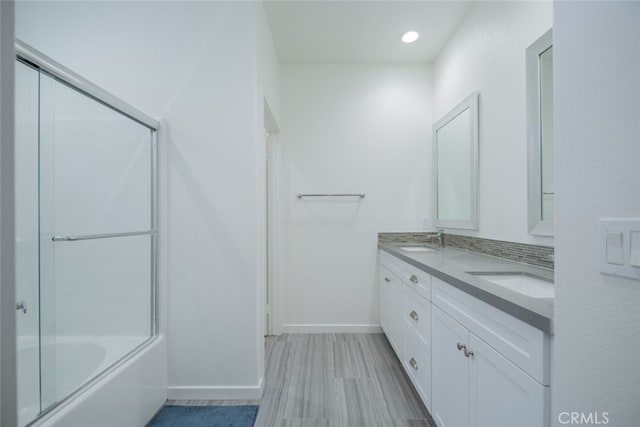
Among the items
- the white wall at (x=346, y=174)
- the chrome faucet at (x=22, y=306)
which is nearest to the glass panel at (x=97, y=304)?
the chrome faucet at (x=22, y=306)

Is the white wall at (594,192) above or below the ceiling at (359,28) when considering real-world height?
below

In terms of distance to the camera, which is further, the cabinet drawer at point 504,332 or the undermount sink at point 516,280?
the undermount sink at point 516,280

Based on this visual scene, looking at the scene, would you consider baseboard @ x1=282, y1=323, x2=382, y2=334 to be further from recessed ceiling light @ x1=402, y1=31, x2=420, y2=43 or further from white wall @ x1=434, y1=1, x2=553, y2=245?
recessed ceiling light @ x1=402, y1=31, x2=420, y2=43

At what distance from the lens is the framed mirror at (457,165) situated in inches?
83.6

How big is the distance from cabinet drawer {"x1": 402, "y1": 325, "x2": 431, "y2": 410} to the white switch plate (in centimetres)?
116

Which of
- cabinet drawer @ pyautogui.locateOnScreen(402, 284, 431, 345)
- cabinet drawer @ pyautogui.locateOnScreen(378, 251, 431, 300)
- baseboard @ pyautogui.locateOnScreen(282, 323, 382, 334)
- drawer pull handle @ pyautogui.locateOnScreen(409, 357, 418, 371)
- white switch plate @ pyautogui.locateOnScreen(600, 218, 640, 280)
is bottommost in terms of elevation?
baseboard @ pyautogui.locateOnScreen(282, 323, 382, 334)

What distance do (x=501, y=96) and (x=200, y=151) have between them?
6.29ft

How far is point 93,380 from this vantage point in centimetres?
131

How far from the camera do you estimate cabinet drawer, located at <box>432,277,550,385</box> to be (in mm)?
766

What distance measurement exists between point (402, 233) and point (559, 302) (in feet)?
7.11

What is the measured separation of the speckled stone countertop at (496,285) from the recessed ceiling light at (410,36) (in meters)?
1.81

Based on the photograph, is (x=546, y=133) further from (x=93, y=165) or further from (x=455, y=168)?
(x=93, y=165)

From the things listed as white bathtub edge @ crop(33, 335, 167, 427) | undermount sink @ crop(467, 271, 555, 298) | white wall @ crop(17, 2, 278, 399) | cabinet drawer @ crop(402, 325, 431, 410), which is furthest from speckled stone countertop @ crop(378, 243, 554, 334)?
white bathtub edge @ crop(33, 335, 167, 427)

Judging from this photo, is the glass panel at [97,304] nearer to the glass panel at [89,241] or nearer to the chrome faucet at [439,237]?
the glass panel at [89,241]
